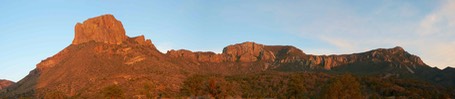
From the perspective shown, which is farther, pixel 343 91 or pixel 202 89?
pixel 202 89

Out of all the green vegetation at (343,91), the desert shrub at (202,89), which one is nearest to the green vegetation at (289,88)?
the desert shrub at (202,89)

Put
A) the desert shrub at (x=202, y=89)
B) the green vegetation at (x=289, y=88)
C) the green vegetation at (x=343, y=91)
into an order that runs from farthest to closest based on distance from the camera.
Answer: the green vegetation at (x=289, y=88) → the desert shrub at (x=202, y=89) → the green vegetation at (x=343, y=91)

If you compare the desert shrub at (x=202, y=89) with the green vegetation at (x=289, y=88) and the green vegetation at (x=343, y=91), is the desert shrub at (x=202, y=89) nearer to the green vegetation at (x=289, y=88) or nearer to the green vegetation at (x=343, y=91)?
the green vegetation at (x=289, y=88)

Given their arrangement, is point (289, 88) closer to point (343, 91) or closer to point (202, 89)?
point (202, 89)

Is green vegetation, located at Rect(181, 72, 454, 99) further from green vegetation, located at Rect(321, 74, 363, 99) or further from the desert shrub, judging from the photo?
green vegetation, located at Rect(321, 74, 363, 99)

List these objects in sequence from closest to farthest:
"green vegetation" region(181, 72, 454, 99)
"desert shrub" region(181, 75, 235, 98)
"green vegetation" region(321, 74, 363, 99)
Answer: "green vegetation" region(321, 74, 363, 99) → "desert shrub" region(181, 75, 235, 98) → "green vegetation" region(181, 72, 454, 99)

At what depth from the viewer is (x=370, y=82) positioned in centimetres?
14162

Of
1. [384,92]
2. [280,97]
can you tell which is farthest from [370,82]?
[280,97]

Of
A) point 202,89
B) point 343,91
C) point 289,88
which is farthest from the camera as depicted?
point 289,88

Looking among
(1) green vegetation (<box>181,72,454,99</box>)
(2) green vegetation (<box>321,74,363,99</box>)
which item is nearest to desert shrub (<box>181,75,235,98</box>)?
(1) green vegetation (<box>181,72,454,99</box>)

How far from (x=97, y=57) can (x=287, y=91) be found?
9684 cm

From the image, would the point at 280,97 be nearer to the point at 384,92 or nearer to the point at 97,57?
the point at 384,92

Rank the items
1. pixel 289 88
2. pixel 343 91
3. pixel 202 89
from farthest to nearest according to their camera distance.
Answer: pixel 289 88, pixel 202 89, pixel 343 91

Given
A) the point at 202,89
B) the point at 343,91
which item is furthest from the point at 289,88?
the point at 343,91
